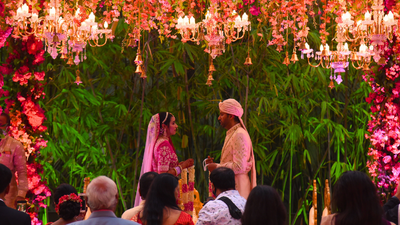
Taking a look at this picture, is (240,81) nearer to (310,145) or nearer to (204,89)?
(204,89)

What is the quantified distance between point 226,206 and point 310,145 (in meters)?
4.05

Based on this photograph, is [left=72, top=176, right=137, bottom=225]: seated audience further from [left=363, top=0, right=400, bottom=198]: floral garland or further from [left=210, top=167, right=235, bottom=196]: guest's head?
[left=363, top=0, right=400, bottom=198]: floral garland

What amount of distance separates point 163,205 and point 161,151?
194 cm

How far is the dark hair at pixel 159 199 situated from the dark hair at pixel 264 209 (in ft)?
1.71

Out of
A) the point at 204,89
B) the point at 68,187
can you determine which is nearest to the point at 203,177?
the point at 204,89

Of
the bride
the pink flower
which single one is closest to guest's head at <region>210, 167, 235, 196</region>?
the bride

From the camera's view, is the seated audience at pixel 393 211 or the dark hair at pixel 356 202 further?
the seated audience at pixel 393 211

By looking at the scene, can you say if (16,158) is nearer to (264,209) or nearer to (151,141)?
(151,141)

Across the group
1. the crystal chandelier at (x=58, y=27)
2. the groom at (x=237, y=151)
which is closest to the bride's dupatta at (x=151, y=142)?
the groom at (x=237, y=151)

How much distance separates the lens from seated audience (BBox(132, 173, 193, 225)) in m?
2.71

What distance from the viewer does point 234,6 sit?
5.31 m

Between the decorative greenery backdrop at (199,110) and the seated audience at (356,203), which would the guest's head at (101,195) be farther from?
the decorative greenery backdrop at (199,110)

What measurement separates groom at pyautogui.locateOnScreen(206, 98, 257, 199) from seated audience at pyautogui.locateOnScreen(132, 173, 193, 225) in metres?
1.52

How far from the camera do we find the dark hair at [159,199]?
2707 millimetres
